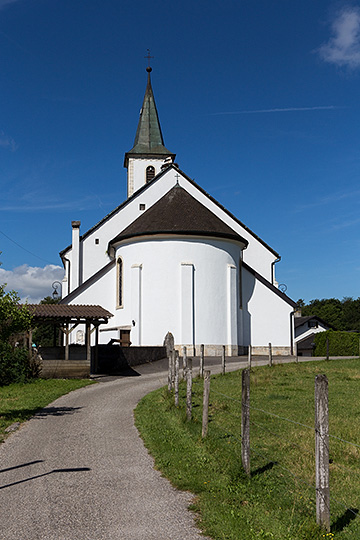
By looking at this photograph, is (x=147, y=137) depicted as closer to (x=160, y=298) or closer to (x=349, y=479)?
(x=160, y=298)

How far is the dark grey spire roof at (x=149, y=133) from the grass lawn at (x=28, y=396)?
31529mm

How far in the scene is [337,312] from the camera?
372ft

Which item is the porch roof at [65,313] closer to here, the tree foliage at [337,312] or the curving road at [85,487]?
the curving road at [85,487]

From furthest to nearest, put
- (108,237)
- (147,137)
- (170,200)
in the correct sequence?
(147,137) → (108,237) → (170,200)

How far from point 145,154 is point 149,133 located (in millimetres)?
3159

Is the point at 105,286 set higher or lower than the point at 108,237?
lower

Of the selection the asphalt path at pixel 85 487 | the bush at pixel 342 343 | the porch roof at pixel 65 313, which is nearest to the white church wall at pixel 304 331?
the bush at pixel 342 343

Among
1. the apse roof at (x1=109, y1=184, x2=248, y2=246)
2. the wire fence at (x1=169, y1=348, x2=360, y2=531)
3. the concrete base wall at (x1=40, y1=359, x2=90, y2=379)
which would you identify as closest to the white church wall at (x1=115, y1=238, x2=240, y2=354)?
the apse roof at (x1=109, y1=184, x2=248, y2=246)

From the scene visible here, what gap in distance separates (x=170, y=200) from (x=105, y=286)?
7429 millimetres

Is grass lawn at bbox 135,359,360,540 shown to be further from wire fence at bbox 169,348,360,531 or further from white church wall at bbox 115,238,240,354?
white church wall at bbox 115,238,240,354

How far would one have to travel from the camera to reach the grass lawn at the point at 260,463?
5730 millimetres

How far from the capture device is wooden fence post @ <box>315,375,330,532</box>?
5500 millimetres

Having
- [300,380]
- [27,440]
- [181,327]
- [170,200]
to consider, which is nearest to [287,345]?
[181,327]

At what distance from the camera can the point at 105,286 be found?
124ft
